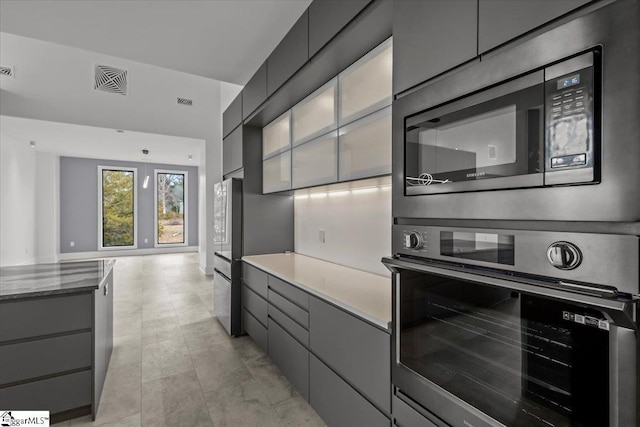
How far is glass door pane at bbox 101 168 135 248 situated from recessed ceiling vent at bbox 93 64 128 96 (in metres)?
5.26

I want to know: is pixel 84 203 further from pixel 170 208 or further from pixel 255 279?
pixel 255 279

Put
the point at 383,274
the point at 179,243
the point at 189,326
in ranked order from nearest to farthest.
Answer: the point at 383,274
the point at 189,326
the point at 179,243

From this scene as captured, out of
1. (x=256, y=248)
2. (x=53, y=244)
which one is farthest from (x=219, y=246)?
(x=53, y=244)

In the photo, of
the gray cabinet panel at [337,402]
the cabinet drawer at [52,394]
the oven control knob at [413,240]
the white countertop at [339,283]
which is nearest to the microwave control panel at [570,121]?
the oven control knob at [413,240]

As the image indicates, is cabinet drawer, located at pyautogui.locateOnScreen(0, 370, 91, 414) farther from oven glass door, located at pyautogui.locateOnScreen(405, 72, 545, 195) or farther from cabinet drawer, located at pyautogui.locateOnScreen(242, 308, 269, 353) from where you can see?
oven glass door, located at pyautogui.locateOnScreen(405, 72, 545, 195)

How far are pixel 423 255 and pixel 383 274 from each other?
1.17m

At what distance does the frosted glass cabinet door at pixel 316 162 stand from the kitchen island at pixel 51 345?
1678 mm

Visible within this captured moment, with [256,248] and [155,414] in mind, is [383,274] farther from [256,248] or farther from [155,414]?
[155,414]

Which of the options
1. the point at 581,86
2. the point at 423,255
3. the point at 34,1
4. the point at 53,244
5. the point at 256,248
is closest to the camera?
the point at 581,86

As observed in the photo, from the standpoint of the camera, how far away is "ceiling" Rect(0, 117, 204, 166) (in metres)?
5.61

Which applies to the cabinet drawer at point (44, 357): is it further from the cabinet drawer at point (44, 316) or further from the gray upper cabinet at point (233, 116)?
the gray upper cabinet at point (233, 116)

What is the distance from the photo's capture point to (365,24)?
1556mm

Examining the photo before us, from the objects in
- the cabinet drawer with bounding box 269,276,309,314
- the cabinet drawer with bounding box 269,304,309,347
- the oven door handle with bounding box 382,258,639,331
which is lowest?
the cabinet drawer with bounding box 269,304,309,347

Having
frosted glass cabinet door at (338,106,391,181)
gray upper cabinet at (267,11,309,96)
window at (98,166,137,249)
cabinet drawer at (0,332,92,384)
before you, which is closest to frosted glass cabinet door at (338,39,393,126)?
frosted glass cabinet door at (338,106,391,181)
